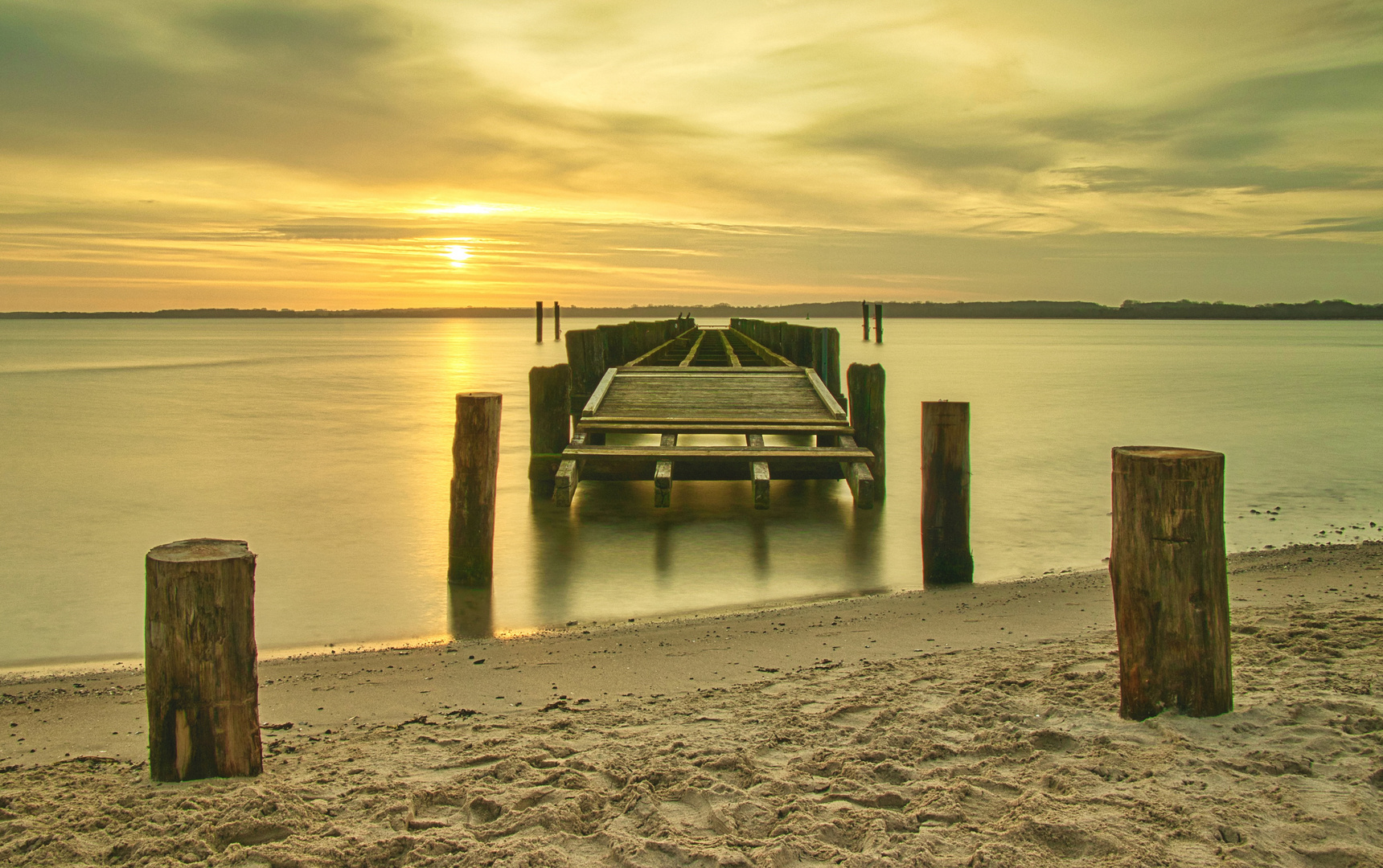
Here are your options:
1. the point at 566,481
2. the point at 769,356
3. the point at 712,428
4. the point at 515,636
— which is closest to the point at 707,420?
the point at 712,428

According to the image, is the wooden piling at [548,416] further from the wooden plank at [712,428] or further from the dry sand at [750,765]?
the dry sand at [750,765]

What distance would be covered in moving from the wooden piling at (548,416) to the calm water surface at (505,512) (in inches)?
22.1

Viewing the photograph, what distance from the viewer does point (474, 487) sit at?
6520 millimetres

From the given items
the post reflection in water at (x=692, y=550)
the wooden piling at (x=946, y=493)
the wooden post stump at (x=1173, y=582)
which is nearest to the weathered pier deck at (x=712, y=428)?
the post reflection in water at (x=692, y=550)

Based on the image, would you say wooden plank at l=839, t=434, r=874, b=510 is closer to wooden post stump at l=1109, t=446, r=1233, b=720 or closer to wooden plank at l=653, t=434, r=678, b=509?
wooden plank at l=653, t=434, r=678, b=509

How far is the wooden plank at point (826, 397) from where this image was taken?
10375mm

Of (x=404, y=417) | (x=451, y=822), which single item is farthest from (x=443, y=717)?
(x=404, y=417)

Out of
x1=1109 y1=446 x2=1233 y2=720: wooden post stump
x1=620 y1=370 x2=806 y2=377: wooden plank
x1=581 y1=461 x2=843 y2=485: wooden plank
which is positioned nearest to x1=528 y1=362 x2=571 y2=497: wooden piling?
x1=581 y1=461 x2=843 y2=485: wooden plank

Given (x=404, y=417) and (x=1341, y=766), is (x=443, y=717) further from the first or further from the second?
(x=404, y=417)

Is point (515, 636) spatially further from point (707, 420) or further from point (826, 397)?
point (826, 397)

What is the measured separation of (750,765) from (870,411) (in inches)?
265

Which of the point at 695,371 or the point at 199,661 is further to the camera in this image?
the point at 695,371

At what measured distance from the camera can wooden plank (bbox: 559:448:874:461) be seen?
8961 mm

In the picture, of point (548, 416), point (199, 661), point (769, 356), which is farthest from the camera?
point (769, 356)
